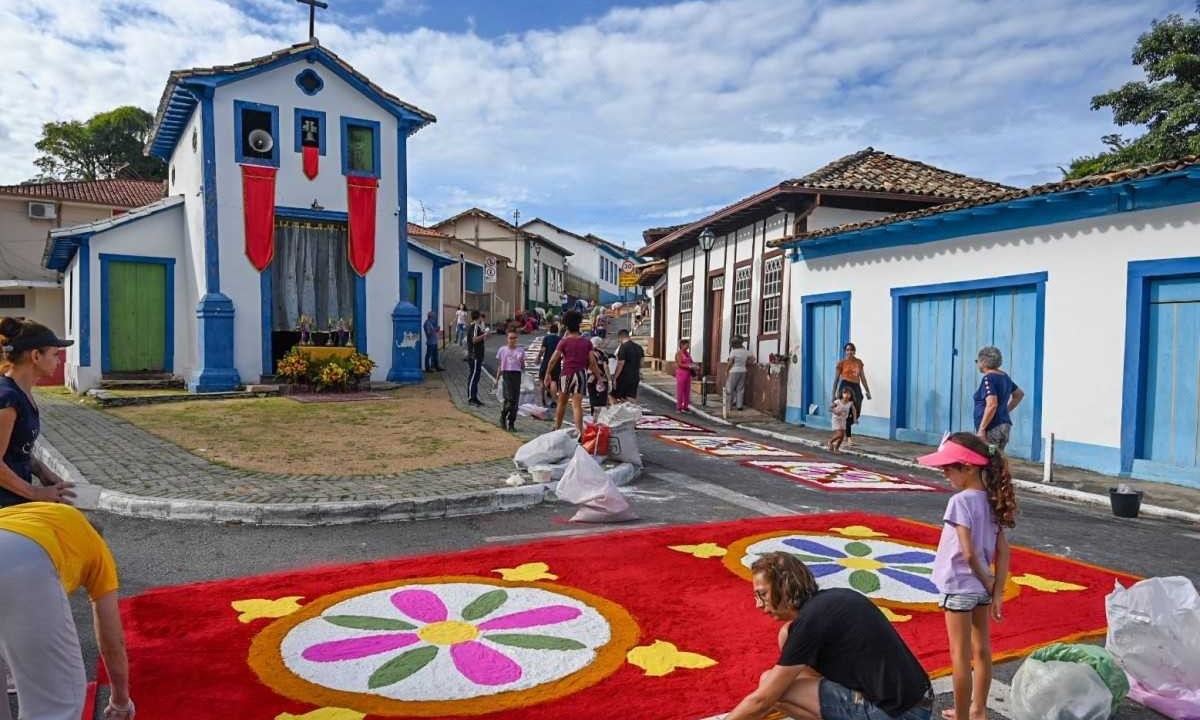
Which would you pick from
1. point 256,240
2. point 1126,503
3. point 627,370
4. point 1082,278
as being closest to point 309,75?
point 256,240

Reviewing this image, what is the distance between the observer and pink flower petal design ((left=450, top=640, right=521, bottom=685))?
3.97 m

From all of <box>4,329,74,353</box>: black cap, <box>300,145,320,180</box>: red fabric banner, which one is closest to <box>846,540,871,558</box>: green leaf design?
<box>4,329,74,353</box>: black cap

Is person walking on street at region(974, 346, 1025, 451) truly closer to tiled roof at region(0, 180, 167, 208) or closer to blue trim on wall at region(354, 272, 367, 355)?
blue trim on wall at region(354, 272, 367, 355)

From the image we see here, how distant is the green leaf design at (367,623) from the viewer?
4.61m

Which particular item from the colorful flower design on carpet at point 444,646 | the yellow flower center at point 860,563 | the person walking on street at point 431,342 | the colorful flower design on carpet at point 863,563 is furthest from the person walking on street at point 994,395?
the person walking on street at point 431,342

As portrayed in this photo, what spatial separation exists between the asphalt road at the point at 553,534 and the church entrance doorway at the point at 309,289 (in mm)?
10749

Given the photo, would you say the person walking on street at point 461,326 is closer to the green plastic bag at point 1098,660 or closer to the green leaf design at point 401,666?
the green leaf design at point 401,666

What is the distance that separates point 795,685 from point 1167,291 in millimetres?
9347

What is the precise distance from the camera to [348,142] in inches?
706

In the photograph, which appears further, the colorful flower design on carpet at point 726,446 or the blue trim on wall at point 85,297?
the blue trim on wall at point 85,297

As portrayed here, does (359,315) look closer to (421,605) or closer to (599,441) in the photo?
(599,441)

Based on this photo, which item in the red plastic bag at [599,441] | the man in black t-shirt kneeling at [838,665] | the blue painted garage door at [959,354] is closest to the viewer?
the man in black t-shirt kneeling at [838,665]

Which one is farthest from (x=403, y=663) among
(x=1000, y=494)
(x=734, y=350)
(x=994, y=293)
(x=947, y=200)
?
(x=947, y=200)

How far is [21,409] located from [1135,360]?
11.1m
